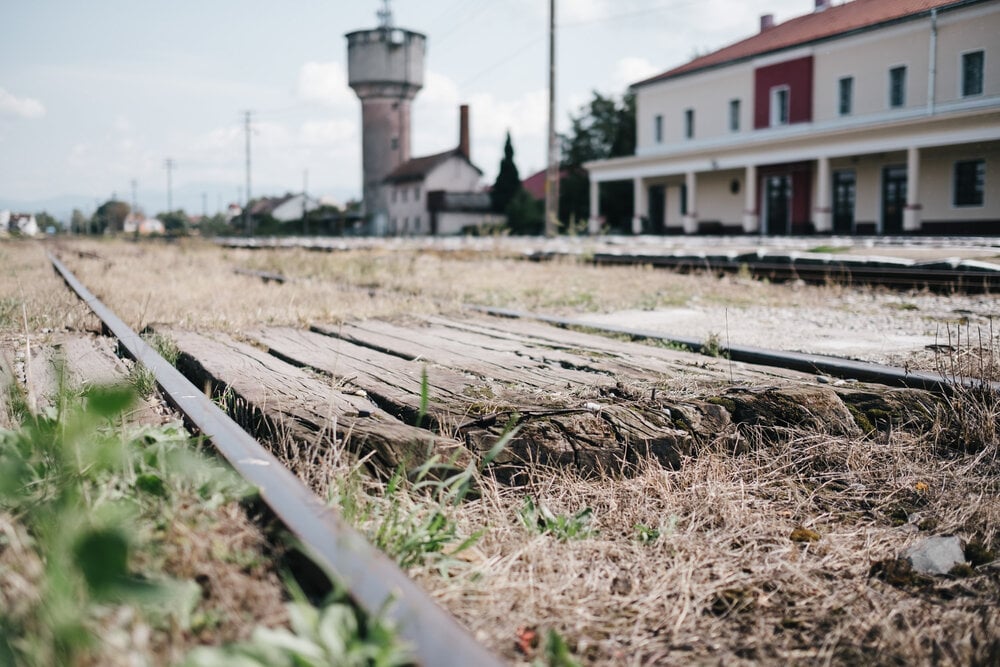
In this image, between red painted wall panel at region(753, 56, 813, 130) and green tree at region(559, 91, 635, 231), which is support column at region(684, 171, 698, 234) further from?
green tree at region(559, 91, 635, 231)

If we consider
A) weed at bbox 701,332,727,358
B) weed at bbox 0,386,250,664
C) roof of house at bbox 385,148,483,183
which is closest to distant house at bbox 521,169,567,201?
roof of house at bbox 385,148,483,183

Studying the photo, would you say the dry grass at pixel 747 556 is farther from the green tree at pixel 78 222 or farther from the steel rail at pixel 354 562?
the green tree at pixel 78 222

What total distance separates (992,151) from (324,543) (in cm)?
2850

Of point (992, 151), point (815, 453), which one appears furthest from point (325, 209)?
point (815, 453)

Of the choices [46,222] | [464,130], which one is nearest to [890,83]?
[464,130]

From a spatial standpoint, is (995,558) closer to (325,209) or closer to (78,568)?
(78,568)

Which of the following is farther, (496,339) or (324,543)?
(496,339)

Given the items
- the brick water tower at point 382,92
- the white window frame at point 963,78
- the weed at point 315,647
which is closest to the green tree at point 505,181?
the brick water tower at point 382,92

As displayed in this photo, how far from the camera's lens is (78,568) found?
1.08 metres

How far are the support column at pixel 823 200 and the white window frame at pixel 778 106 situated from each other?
5.35m

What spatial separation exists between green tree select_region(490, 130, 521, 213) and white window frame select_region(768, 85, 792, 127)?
981 inches

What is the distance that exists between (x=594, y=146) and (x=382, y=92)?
22.0 meters

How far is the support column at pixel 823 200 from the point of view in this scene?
27.0 metres

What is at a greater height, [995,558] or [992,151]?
[992,151]
